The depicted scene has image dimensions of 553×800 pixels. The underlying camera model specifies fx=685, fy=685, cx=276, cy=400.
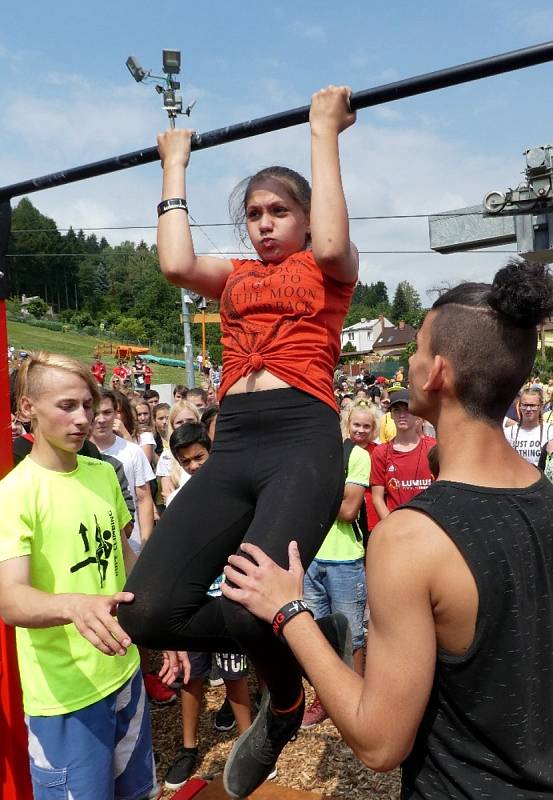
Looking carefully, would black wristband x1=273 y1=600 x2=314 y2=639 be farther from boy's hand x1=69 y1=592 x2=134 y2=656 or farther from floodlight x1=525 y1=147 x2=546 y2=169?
floodlight x1=525 y1=147 x2=546 y2=169

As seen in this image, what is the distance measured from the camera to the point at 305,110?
7.04ft

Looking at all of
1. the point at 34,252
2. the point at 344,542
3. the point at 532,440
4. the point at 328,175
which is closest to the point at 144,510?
the point at 344,542

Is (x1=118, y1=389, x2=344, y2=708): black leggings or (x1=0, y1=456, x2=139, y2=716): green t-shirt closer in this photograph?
(x1=118, y1=389, x2=344, y2=708): black leggings

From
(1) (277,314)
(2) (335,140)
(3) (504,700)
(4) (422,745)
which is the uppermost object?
(2) (335,140)

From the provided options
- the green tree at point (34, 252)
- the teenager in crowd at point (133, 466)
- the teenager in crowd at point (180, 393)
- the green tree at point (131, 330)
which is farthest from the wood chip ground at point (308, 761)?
the green tree at point (34, 252)

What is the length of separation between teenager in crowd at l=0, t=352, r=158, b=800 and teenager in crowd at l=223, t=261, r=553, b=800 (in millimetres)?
1191

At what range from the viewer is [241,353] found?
7.50ft

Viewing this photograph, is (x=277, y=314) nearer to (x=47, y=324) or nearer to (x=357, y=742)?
(x=357, y=742)

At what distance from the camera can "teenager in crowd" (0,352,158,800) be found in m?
2.44

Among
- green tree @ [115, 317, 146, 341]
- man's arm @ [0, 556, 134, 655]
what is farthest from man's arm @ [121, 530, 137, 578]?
green tree @ [115, 317, 146, 341]

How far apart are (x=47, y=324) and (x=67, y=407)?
6685 centimetres

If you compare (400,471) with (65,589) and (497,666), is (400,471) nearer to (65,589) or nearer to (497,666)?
(65,589)

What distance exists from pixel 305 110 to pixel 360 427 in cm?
379

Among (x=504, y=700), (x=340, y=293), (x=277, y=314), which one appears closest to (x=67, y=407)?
(x=277, y=314)
